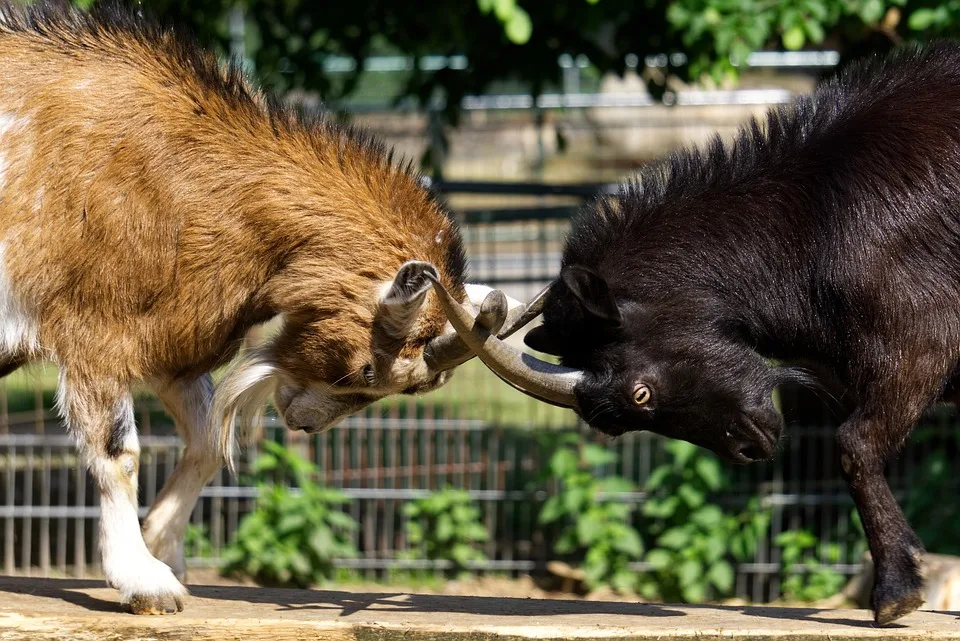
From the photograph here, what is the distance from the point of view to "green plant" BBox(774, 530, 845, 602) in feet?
26.7

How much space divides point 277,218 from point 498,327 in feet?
2.89

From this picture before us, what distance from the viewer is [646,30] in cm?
824

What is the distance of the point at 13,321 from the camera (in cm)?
444

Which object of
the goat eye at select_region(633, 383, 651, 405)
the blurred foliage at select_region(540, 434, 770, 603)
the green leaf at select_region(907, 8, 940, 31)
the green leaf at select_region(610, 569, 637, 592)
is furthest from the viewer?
the green leaf at select_region(610, 569, 637, 592)

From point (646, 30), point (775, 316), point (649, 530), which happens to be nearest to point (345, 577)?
point (649, 530)

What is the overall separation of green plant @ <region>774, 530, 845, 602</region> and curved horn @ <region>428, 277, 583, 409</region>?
4.20m

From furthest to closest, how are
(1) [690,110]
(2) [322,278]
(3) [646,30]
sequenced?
(1) [690,110] < (3) [646,30] < (2) [322,278]

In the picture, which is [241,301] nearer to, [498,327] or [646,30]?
[498,327]

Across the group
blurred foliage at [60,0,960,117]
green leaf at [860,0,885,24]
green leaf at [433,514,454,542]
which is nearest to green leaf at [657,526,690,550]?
green leaf at [433,514,454,542]

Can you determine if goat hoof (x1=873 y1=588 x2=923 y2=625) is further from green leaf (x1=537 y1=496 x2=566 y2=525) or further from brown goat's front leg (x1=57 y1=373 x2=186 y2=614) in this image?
green leaf (x1=537 y1=496 x2=566 y2=525)

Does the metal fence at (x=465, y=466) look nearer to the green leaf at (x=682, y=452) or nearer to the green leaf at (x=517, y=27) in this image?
the green leaf at (x=682, y=452)

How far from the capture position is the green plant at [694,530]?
809 centimetres

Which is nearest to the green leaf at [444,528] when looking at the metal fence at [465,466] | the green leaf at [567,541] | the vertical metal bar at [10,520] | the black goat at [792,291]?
the metal fence at [465,466]

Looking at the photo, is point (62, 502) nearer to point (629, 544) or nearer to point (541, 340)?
point (629, 544)
